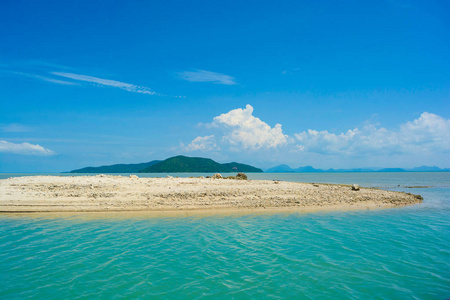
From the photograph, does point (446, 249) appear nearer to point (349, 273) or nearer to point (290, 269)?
point (349, 273)

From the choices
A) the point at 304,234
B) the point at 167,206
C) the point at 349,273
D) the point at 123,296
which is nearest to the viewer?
A: the point at 123,296

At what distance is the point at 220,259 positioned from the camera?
35.7 ft

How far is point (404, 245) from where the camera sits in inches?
519

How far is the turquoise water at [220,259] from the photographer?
8305mm

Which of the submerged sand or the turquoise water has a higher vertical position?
the submerged sand

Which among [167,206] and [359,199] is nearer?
[167,206]

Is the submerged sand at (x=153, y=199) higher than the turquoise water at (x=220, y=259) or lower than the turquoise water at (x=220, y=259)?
higher

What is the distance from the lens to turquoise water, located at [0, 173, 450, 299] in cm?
830

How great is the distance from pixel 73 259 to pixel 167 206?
36.7 ft

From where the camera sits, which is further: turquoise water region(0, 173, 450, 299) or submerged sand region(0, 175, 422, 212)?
submerged sand region(0, 175, 422, 212)

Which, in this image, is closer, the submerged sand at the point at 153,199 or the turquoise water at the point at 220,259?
the turquoise water at the point at 220,259

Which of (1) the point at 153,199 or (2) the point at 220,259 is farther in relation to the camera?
(1) the point at 153,199

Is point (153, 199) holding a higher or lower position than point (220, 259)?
higher

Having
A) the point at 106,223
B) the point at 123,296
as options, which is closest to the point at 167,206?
the point at 106,223
